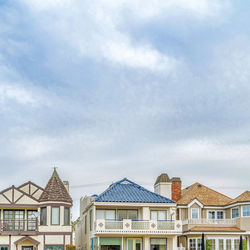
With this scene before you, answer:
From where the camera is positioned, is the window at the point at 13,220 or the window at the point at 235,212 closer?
the window at the point at 13,220

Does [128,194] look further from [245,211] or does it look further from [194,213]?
[245,211]

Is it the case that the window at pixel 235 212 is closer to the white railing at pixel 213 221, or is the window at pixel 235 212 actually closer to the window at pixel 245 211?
the white railing at pixel 213 221

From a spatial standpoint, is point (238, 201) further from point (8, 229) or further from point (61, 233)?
point (8, 229)

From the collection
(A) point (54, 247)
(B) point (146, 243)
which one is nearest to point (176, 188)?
(B) point (146, 243)

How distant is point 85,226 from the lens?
4881 centimetres

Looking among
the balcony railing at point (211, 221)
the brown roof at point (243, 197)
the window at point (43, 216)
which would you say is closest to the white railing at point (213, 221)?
the balcony railing at point (211, 221)

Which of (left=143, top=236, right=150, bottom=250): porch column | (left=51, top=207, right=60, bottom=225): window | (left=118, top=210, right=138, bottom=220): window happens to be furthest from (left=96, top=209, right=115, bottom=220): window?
(left=51, top=207, right=60, bottom=225): window

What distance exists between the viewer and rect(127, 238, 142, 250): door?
43.2 m

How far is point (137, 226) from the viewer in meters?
42.6

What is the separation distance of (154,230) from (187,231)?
445 centimetres

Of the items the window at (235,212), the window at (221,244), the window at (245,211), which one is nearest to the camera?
the window at (221,244)

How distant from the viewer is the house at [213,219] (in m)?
44.7

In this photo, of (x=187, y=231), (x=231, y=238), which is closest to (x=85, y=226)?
(x=187, y=231)

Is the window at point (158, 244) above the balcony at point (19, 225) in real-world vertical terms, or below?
below
